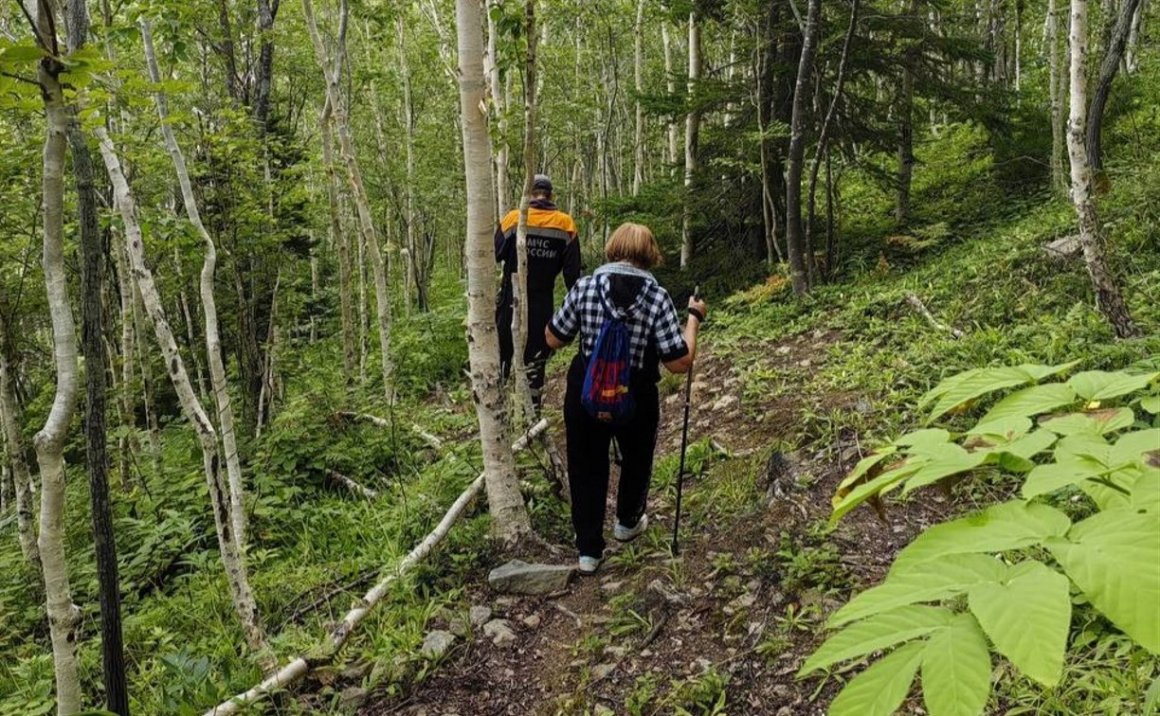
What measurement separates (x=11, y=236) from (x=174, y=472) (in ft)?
10.2

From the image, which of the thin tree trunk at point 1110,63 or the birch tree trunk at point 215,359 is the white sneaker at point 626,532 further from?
the thin tree trunk at point 1110,63

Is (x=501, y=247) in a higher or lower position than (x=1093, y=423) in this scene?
lower

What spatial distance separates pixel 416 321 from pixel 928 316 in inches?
426

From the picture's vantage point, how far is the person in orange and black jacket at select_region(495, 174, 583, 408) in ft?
21.9

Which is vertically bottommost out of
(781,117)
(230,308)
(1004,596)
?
(230,308)

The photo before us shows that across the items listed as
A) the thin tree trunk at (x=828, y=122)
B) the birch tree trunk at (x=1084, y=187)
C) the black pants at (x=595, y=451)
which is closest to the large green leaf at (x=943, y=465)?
the black pants at (x=595, y=451)

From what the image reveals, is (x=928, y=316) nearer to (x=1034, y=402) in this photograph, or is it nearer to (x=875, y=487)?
(x=1034, y=402)

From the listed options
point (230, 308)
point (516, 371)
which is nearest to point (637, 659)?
point (516, 371)

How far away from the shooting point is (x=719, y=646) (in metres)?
3.50

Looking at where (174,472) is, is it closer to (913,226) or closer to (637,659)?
(637,659)

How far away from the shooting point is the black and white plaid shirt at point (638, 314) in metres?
4.16

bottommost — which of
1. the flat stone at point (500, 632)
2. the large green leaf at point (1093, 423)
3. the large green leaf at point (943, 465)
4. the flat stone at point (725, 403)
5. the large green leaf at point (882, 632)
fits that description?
the flat stone at point (500, 632)

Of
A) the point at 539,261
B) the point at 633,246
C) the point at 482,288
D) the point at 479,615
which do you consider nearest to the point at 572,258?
the point at 539,261

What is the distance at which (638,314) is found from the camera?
415 centimetres
